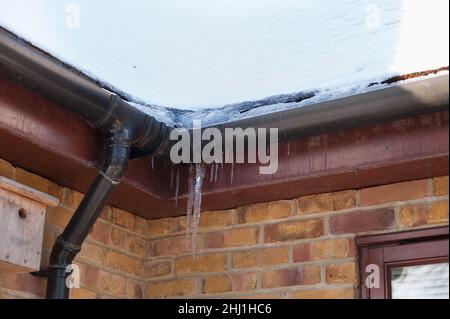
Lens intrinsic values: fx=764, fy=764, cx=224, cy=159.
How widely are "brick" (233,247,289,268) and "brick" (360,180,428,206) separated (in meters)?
0.41

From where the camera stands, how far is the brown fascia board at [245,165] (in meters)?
2.70

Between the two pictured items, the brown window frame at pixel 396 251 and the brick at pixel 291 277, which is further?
the brick at pixel 291 277

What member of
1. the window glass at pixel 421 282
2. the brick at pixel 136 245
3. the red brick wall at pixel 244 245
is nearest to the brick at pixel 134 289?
the red brick wall at pixel 244 245

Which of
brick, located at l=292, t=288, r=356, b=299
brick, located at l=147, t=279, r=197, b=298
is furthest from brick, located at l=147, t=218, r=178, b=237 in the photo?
brick, located at l=292, t=288, r=356, b=299

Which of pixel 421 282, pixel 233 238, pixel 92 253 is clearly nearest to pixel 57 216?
pixel 92 253

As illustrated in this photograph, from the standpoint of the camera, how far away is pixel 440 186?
2.98 metres

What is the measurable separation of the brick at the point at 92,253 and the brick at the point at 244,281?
22.9 inches

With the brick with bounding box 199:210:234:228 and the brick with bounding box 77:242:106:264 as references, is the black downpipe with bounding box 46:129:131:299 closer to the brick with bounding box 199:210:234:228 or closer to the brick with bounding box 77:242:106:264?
the brick with bounding box 77:242:106:264

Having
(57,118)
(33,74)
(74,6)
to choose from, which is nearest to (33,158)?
(57,118)

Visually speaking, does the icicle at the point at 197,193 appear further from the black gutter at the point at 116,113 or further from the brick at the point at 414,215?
the brick at the point at 414,215

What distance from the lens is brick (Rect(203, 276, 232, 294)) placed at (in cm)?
335

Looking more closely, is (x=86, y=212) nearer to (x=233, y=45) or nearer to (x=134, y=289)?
(x=134, y=289)
